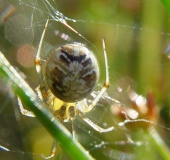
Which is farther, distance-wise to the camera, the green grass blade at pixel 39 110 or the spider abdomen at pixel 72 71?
the spider abdomen at pixel 72 71

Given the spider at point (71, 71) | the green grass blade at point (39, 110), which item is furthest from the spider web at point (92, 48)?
the green grass blade at point (39, 110)

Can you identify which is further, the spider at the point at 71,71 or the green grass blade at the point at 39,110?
the spider at the point at 71,71

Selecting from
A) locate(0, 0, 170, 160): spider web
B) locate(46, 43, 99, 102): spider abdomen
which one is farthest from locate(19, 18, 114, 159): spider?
locate(0, 0, 170, 160): spider web

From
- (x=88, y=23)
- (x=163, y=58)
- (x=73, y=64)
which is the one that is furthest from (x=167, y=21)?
(x=73, y=64)

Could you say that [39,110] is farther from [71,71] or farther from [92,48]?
[92,48]

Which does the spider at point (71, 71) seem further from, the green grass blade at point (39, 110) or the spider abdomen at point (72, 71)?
the green grass blade at point (39, 110)

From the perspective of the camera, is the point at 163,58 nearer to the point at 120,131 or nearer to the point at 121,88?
the point at 121,88

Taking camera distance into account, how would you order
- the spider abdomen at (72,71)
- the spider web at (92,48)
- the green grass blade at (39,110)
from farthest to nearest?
1. the spider web at (92,48)
2. the spider abdomen at (72,71)
3. the green grass blade at (39,110)

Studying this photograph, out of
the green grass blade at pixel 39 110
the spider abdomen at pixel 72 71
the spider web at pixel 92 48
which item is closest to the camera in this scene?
the green grass blade at pixel 39 110
